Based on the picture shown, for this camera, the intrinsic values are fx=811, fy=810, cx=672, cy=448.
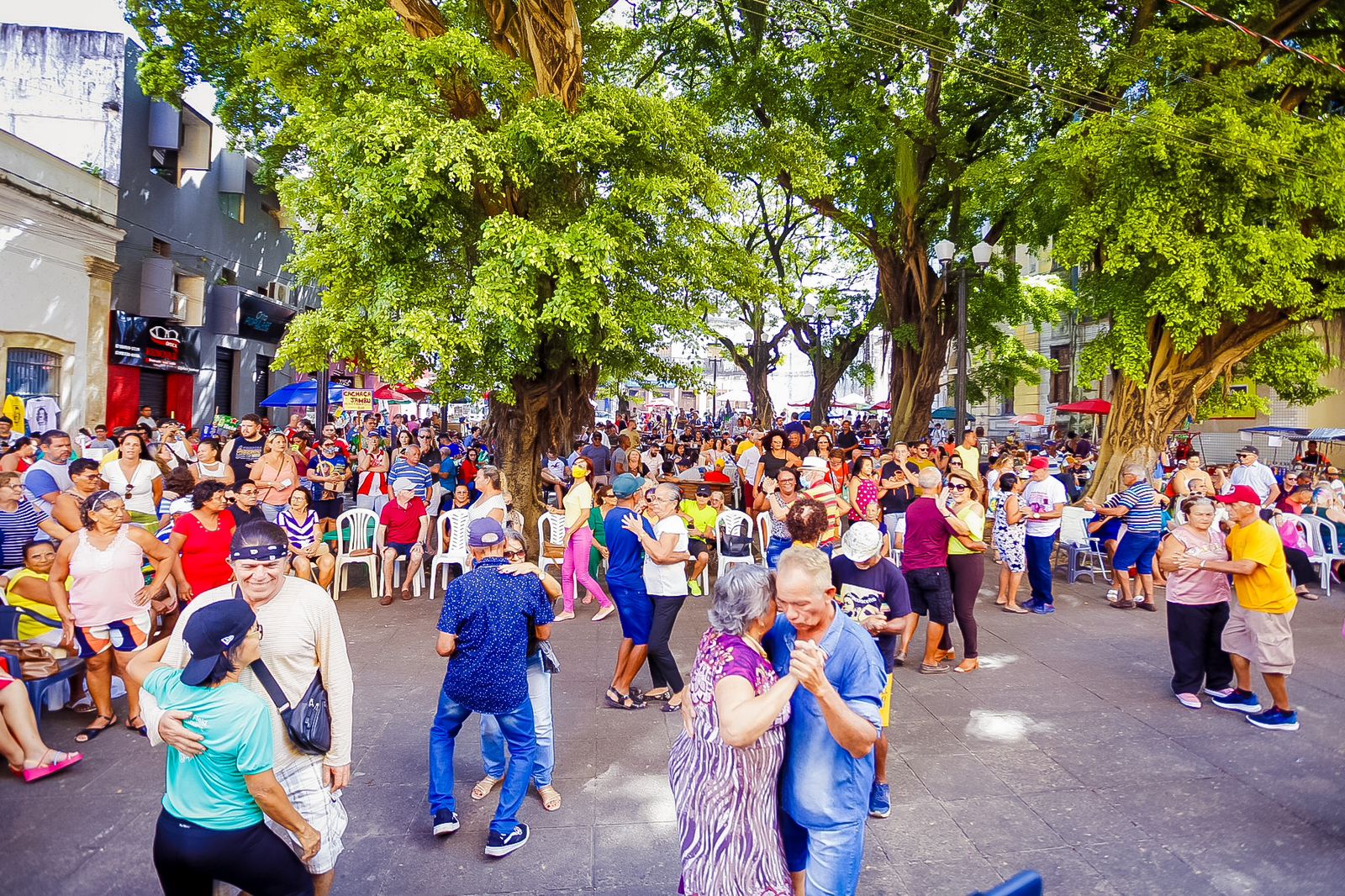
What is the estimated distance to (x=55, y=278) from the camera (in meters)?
15.6

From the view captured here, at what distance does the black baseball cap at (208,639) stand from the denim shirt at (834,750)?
1777mm

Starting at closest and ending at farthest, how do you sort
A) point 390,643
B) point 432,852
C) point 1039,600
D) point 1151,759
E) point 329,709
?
point 329,709 → point 432,852 → point 1151,759 → point 390,643 → point 1039,600

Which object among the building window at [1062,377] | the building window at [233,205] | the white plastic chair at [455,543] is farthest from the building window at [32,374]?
the building window at [1062,377]

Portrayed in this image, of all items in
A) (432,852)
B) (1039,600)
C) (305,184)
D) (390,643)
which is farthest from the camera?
(305,184)

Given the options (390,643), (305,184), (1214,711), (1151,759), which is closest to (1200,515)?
(1214,711)

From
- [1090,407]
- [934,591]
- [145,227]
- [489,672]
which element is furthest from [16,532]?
[1090,407]

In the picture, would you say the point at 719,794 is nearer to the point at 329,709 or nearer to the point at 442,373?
the point at 329,709

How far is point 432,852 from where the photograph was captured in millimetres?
3846

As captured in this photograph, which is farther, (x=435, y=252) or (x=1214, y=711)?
(x=435, y=252)

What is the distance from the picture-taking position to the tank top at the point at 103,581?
16.1ft

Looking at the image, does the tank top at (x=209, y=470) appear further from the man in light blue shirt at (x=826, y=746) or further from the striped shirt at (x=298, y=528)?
the man in light blue shirt at (x=826, y=746)

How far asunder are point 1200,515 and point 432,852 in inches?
217

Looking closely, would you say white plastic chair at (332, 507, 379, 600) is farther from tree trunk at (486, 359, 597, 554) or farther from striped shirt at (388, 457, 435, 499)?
tree trunk at (486, 359, 597, 554)

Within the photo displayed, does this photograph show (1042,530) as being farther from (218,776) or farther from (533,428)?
(218,776)
